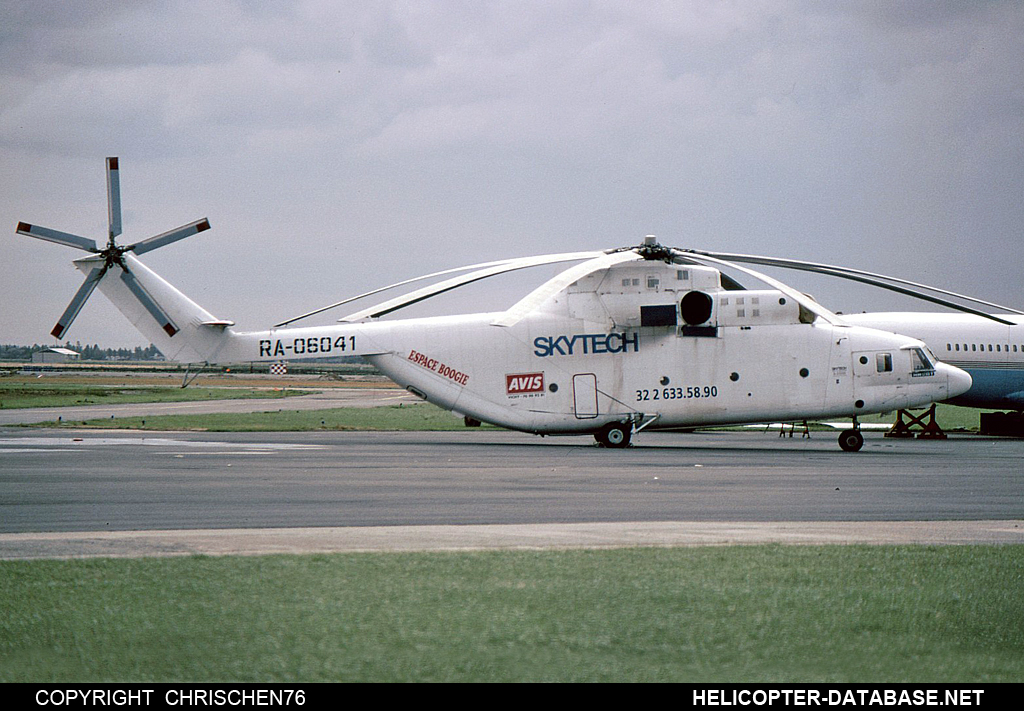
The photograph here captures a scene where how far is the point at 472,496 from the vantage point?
1562cm

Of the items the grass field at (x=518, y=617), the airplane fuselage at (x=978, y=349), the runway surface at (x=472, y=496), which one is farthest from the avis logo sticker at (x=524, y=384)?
the grass field at (x=518, y=617)

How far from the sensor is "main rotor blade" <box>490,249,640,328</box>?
28531 mm

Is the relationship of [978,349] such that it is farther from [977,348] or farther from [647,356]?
[647,356]

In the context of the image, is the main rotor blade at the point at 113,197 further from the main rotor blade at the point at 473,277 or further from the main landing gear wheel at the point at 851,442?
the main landing gear wheel at the point at 851,442

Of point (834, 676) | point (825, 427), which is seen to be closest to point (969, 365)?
point (825, 427)

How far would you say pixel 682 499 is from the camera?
50.5 feet

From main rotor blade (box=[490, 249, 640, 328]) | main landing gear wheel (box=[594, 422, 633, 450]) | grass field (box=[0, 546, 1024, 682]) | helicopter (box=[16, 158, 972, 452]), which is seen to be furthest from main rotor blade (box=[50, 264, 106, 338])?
grass field (box=[0, 546, 1024, 682])

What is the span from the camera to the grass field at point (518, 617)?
610 cm

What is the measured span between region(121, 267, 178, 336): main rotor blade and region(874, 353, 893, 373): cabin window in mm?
20332

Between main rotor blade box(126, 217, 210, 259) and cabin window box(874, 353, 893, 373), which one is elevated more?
main rotor blade box(126, 217, 210, 259)

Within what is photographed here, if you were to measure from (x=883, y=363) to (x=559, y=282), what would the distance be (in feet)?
31.3

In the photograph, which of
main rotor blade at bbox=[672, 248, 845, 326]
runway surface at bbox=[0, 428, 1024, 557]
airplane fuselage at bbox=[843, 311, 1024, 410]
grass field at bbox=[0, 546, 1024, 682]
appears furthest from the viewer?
airplane fuselage at bbox=[843, 311, 1024, 410]

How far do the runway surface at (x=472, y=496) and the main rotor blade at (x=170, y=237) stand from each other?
232 inches

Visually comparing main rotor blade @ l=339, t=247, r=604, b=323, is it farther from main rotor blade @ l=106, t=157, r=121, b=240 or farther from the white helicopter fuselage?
main rotor blade @ l=106, t=157, r=121, b=240
